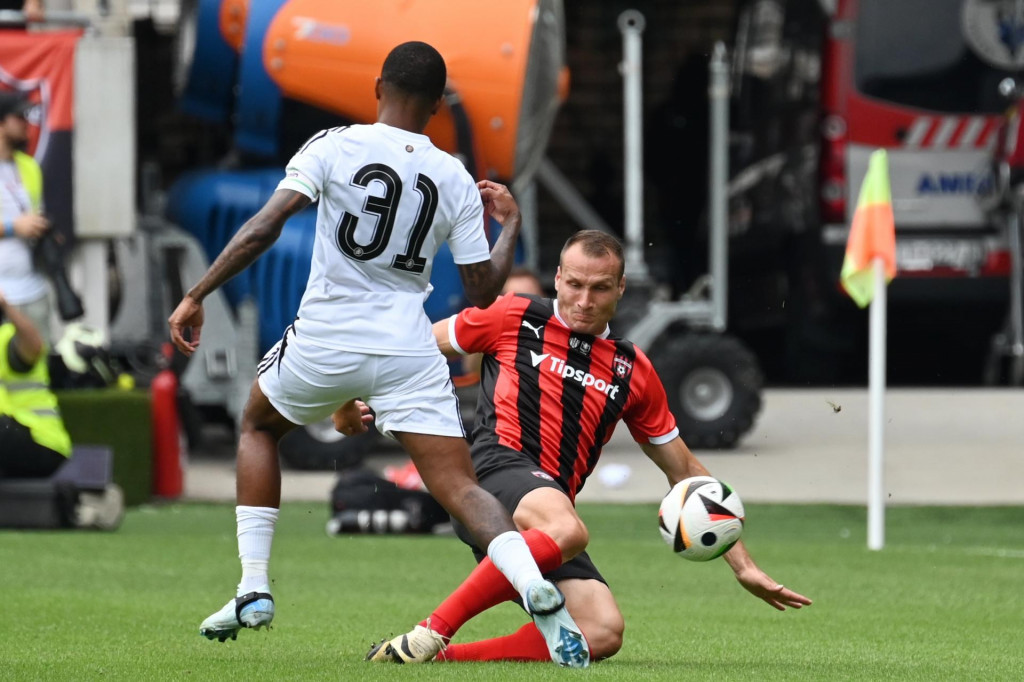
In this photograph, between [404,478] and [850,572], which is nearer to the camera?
[850,572]

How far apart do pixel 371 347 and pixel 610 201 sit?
1477 cm

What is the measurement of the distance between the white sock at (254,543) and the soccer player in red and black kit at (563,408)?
1.91 ft

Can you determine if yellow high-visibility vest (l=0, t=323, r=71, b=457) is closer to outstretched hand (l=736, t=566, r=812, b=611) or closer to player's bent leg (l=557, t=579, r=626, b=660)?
player's bent leg (l=557, t=579, r=626, b=660)

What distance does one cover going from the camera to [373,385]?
5.36m

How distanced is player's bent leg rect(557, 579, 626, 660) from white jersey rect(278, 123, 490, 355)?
3.08 feet

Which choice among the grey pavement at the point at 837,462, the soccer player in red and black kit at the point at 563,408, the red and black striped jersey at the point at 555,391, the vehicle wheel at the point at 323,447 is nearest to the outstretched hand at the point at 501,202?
the soccer player in red and black kit at the point at 563,408

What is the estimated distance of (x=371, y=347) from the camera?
17.4 ft

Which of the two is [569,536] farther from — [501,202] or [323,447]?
[323,447]

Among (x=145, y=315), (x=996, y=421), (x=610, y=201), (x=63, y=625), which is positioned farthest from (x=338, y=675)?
(x=610, y=201)

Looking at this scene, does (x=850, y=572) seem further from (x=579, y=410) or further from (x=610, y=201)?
(x=610, y=201)

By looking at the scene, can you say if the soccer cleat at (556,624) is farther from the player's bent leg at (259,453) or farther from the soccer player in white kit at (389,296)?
the player's bent leg at (259,453)

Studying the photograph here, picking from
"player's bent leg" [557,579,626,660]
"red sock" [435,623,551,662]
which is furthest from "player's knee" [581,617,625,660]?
"red sock" [435,623,551,662]

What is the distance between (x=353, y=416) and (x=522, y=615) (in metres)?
2.12

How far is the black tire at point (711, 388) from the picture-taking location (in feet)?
43.5
